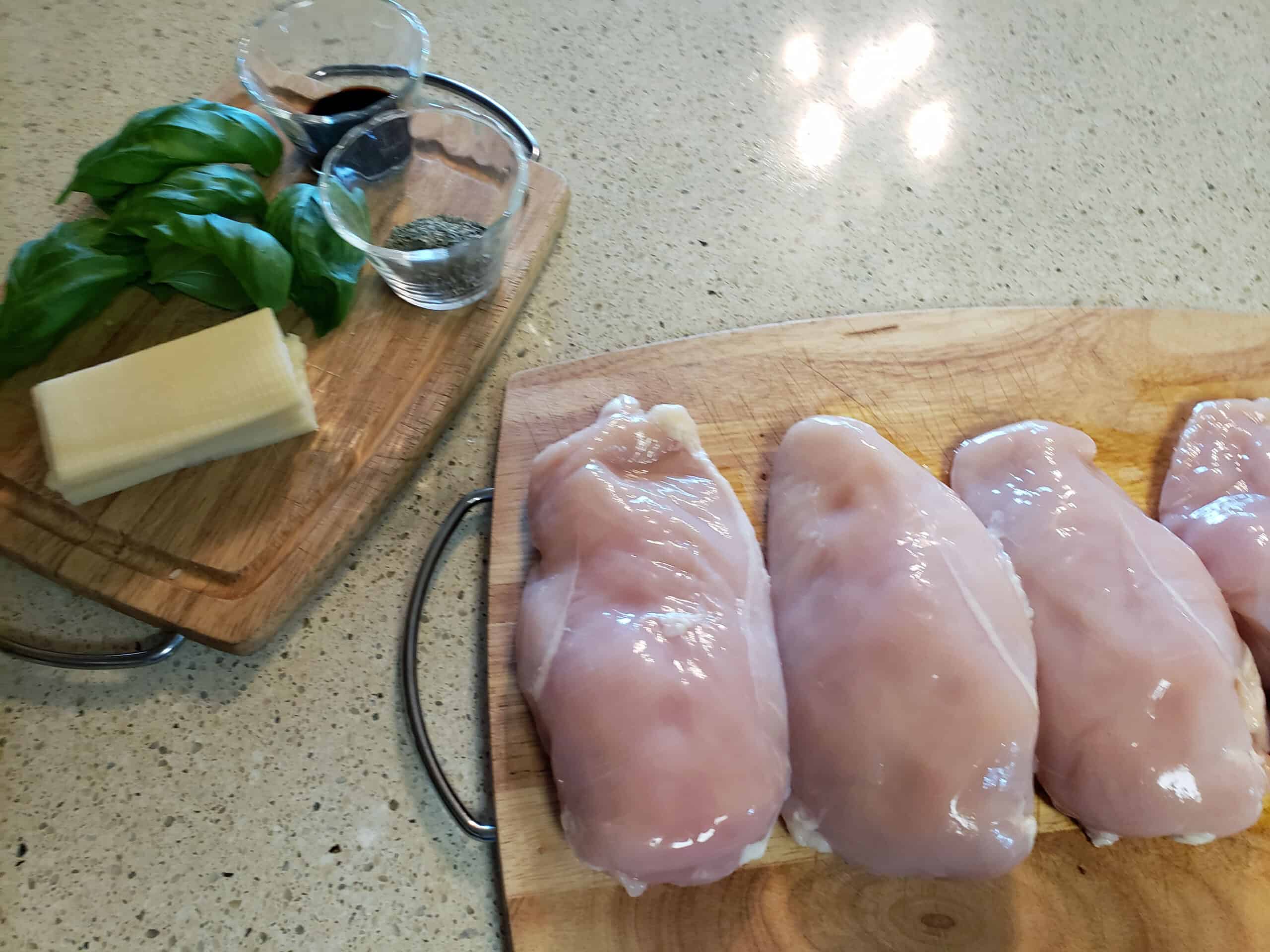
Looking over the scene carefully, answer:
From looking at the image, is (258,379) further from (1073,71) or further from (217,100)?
(1073,71)

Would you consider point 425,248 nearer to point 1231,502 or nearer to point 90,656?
point 90,656

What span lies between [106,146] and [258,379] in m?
0.37

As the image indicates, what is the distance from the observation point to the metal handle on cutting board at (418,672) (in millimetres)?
774

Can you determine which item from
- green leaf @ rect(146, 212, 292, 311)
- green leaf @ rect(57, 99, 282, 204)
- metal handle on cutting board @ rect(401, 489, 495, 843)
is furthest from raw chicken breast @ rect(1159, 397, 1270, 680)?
green leaf @ rect(57, 99, 282, 204)

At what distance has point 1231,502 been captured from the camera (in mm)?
905

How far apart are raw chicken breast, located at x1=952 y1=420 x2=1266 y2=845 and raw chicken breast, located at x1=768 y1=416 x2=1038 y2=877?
42 mm

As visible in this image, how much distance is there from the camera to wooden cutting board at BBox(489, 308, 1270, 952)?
0.74 m

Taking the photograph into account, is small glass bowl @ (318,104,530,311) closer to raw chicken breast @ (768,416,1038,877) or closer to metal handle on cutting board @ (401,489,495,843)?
metal handle on cutting board @ (401,489,495,843)

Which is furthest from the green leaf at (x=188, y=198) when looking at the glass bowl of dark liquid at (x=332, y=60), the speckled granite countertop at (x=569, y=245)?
the speckled granite countertop at (x=569, y=245)

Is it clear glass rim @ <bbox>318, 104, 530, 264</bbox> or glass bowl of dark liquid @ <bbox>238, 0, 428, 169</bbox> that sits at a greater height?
glass bowl of dark liquid @ <bbox>238, 0, 428, 169</bbox>

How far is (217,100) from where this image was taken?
3.61 feet

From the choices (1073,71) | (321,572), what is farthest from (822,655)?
(1073,71)

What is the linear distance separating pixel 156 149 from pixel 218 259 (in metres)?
0.16

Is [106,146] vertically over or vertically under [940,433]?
over
